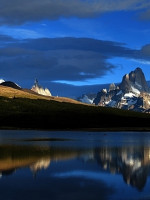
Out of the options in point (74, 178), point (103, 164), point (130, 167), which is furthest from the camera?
point (103, 164)

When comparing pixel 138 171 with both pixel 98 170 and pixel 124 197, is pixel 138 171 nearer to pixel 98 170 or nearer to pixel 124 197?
pixel 98 170

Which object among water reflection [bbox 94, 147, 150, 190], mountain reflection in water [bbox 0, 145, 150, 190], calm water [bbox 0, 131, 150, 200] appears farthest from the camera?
mountain reflection in water [bbox 0, 145, 150, 190]

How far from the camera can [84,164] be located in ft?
190

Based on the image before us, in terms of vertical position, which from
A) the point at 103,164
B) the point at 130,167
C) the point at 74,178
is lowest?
the point at 74,178

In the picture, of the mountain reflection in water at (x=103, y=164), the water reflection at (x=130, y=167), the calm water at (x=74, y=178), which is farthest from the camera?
the mountain reflection in water at (x=103, y=164)

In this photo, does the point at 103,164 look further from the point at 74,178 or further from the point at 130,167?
the point at 74,178

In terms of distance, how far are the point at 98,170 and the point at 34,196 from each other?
62.5 feet

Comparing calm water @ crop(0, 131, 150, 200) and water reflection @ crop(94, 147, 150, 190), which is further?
water reflection @ crop(94, 147, 150, 190)

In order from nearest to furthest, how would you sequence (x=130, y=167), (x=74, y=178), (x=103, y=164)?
1. (x=74, y=178)
2. (x=130, y=167)
3. (x=103, y=164)

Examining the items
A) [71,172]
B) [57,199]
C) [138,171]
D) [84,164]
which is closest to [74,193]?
[57,199]

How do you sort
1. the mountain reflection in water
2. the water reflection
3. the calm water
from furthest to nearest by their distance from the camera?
the mountain reflection in water < the water reflection < the calm water

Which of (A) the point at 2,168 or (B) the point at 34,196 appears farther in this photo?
(A) the point at 2,168

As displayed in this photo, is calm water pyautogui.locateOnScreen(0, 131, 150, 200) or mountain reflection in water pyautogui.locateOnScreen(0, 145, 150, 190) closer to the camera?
calm water pyautogui.locateOnScreen(0, 131, 150, 200)

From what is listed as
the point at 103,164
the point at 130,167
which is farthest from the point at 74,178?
the point at 103,164
